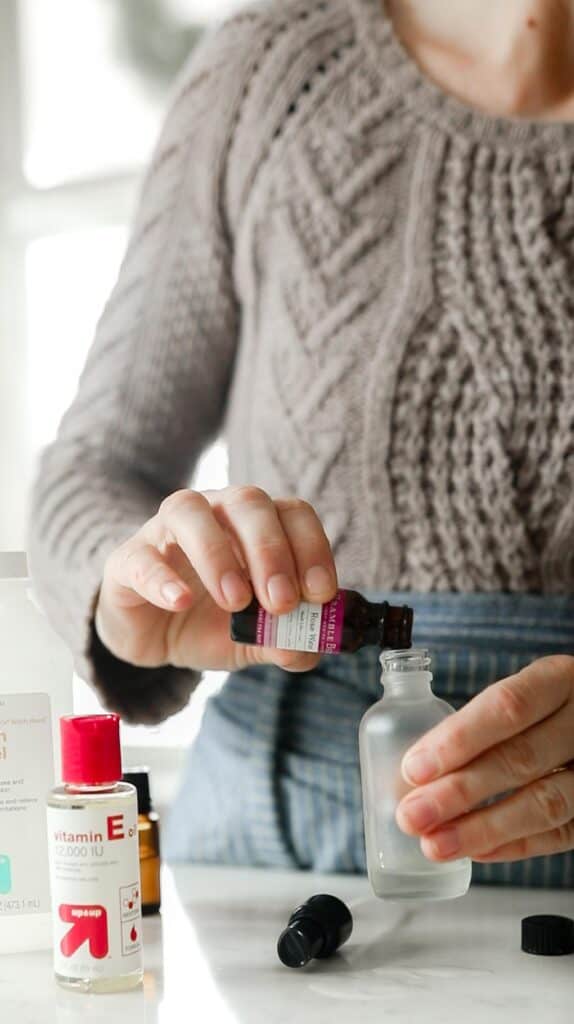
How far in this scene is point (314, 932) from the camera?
0.64m

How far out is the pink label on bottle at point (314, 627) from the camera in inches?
24.2

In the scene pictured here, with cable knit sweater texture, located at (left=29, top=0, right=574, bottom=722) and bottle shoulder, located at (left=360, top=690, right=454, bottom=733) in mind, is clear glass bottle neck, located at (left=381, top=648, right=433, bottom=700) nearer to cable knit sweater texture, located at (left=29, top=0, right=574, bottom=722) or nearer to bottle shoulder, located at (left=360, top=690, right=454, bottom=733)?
bottle shoulder, located at (left=360, top=690, right=454, bottom=733)

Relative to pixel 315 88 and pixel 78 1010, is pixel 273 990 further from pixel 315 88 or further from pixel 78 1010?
pixel 315 88

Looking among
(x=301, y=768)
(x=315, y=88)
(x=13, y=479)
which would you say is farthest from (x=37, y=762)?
(x=13, y=479)

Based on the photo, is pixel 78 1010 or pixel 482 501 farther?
pixel 482 501

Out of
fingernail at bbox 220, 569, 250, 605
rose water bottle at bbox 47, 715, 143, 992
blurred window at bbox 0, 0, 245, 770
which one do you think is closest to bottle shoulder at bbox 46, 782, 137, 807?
rose water bottle at bbox 47, 715, 143, 992

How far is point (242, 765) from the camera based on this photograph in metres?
0.88

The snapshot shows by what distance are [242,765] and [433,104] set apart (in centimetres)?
49

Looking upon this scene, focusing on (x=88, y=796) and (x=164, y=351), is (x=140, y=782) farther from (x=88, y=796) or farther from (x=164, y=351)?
(x=164, y=351)

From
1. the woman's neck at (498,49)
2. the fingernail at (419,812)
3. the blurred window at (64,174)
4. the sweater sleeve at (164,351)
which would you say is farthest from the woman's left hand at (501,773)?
the blurred window at (64,174)

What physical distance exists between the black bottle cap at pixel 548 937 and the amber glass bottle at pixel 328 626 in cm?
16

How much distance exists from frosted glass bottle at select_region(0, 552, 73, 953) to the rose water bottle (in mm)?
69

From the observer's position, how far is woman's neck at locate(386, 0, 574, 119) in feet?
3.09

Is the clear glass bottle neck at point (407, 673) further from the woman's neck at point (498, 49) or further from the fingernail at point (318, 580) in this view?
the woman's neck at point (498, 49)
